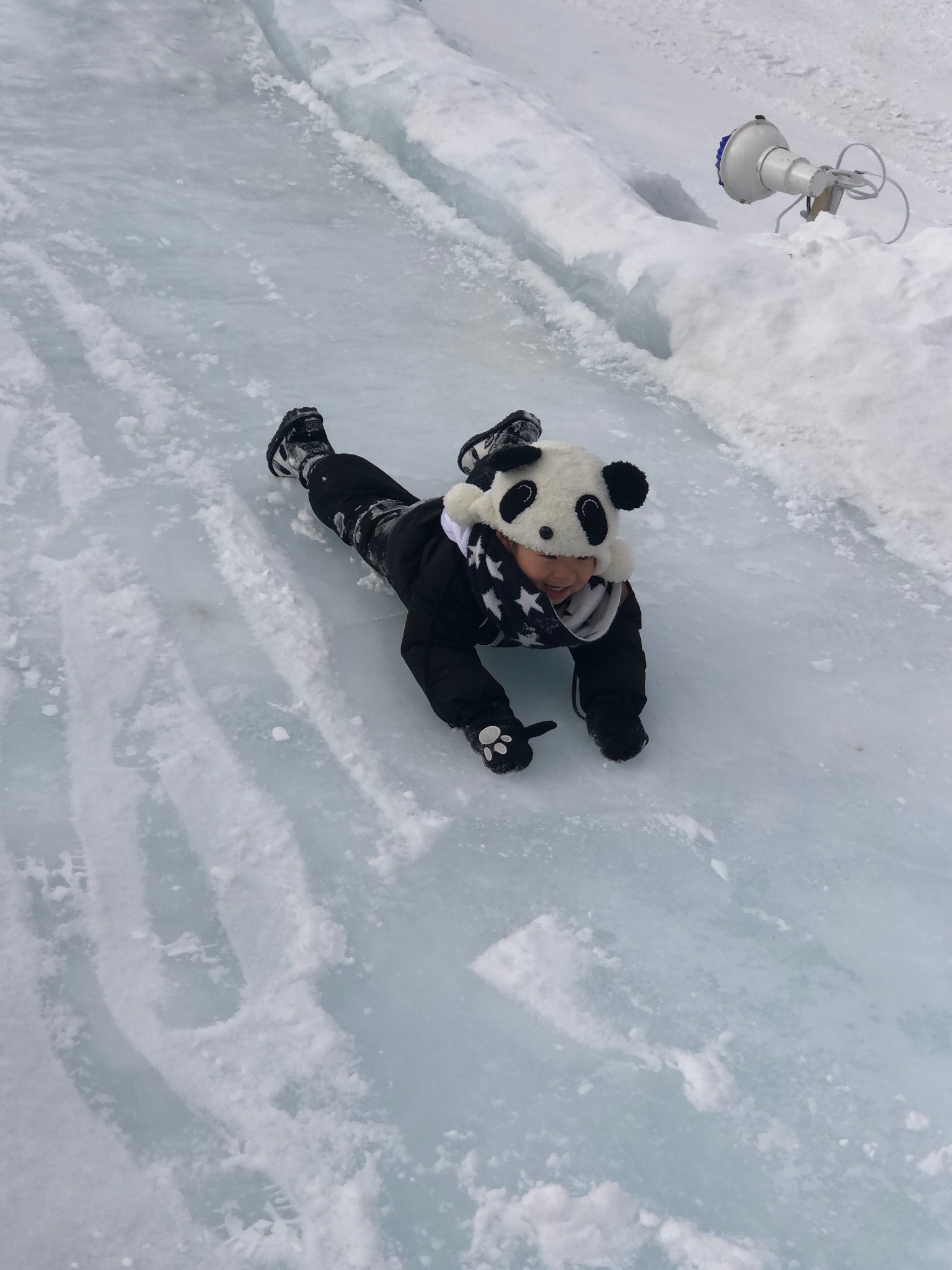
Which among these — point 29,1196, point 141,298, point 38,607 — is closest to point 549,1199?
point 29,1196

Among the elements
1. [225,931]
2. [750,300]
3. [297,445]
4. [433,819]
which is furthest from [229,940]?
[750,300]

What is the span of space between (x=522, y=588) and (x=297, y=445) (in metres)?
0.79

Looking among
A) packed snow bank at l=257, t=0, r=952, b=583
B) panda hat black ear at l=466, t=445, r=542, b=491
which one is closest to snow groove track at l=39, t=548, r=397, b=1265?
A: panda hat black ear at l=466, t=445, r=542, b=491

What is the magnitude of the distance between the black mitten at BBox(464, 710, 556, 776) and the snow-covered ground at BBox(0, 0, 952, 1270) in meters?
0.05

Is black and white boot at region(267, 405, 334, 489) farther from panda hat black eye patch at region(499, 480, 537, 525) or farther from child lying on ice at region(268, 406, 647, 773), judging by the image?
panda hat black eye patch at region(499, 480, 537, 525)

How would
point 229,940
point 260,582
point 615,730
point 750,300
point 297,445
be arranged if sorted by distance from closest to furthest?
point 229,940
point 615,730
point 260,582
point 297,445
point 750,300

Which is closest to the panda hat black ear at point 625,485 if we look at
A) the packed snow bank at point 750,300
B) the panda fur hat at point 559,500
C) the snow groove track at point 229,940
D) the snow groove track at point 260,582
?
the panda fur hat at point 559,500

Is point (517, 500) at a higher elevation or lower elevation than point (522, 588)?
higher

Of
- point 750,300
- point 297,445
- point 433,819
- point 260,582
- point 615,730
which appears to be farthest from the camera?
point 750,300

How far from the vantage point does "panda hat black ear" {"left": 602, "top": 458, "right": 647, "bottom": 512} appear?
185 cm

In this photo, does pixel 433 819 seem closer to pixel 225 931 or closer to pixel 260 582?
pixel 225 931

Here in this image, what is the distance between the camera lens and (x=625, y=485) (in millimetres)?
1854

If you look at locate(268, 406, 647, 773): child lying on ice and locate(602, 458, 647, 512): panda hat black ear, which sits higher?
locate(602, 458, 647, 512): panda hat black ear

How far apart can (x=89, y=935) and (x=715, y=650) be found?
128cm
